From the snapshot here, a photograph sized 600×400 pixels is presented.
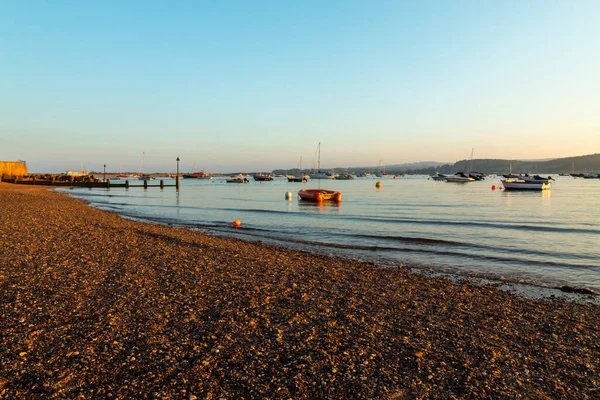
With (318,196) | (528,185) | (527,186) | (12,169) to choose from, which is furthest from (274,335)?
(12,169)

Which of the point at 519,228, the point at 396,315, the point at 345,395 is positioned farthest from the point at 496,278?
the point at 519,228

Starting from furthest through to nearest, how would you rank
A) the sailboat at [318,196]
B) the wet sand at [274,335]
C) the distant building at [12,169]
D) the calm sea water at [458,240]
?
1. the distant building at [12,169]
2. the sailboat at [318,196]
3. the calm sea water at [458,240]
4. the wet sand at [274,335]

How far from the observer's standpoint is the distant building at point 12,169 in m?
78.6

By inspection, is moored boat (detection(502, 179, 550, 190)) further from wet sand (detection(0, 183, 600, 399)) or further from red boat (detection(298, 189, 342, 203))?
wet sand (detection(0, 183, 600, 399))

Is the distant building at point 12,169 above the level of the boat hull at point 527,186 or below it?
above

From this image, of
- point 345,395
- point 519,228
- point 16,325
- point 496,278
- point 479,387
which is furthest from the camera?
point 519,228

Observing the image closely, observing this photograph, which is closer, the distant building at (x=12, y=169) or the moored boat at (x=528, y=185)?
the moored boat at (x=528, y=185)

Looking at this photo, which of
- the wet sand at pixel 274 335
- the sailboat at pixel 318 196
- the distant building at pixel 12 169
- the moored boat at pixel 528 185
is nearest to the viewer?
the wet sand at pixel 274 335

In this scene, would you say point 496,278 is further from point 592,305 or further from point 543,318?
point 543,318

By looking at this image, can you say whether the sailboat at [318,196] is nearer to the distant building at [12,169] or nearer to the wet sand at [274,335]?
the wet sand at [274,335]

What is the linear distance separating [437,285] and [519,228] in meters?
17.5

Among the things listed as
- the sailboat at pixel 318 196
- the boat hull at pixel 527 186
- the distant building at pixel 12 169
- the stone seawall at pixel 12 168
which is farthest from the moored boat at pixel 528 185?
the stone seawall at pixel 12 168

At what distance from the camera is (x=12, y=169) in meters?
81.5

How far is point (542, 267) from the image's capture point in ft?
44.8
